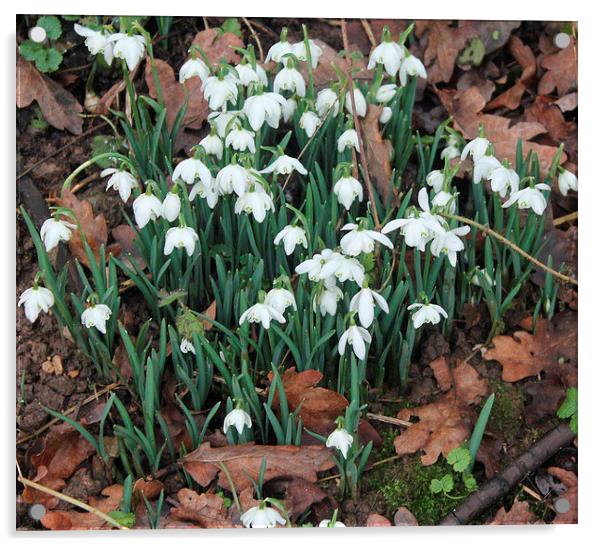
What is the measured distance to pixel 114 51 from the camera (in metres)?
1.92

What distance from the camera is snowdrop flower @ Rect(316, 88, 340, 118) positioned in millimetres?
1984

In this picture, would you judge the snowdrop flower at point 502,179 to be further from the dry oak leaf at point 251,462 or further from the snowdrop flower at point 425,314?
the dry oak leaf at point 251,462

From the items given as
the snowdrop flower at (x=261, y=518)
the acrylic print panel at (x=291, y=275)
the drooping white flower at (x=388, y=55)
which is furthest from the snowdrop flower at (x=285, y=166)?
the snowdrop flower at (x=261, y=518)

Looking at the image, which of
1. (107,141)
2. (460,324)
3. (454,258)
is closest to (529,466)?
(460,324)

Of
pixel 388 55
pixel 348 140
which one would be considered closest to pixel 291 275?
pixel 348 140

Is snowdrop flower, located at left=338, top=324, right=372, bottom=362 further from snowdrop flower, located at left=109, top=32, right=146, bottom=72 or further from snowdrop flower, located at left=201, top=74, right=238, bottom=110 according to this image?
snowdrop flower, located at left=109, top=32, right=146, bottom=72

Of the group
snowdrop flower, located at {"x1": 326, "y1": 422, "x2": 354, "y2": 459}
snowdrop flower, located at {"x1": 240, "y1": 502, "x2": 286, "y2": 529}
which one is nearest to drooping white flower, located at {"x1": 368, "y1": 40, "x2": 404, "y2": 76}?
snowdrop flower, located at {"x1": 326, "y1": 422, "x2": 354, "y2": 459}

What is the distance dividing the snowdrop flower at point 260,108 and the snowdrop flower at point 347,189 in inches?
7.8

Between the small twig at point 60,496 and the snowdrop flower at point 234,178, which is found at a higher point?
the snowdrop flower at point 234,178

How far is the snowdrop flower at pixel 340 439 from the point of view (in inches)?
71.7

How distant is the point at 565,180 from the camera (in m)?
2.03

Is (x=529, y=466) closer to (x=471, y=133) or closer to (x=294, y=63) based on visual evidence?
(x=471, y=133)

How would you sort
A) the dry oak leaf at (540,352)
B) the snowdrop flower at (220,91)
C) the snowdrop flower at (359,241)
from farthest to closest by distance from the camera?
the dry oak leaf at (540,352) → the snowdrop flower at (220,91) → the snowdrop flower at (359,241)

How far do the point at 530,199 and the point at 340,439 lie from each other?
665 mm
